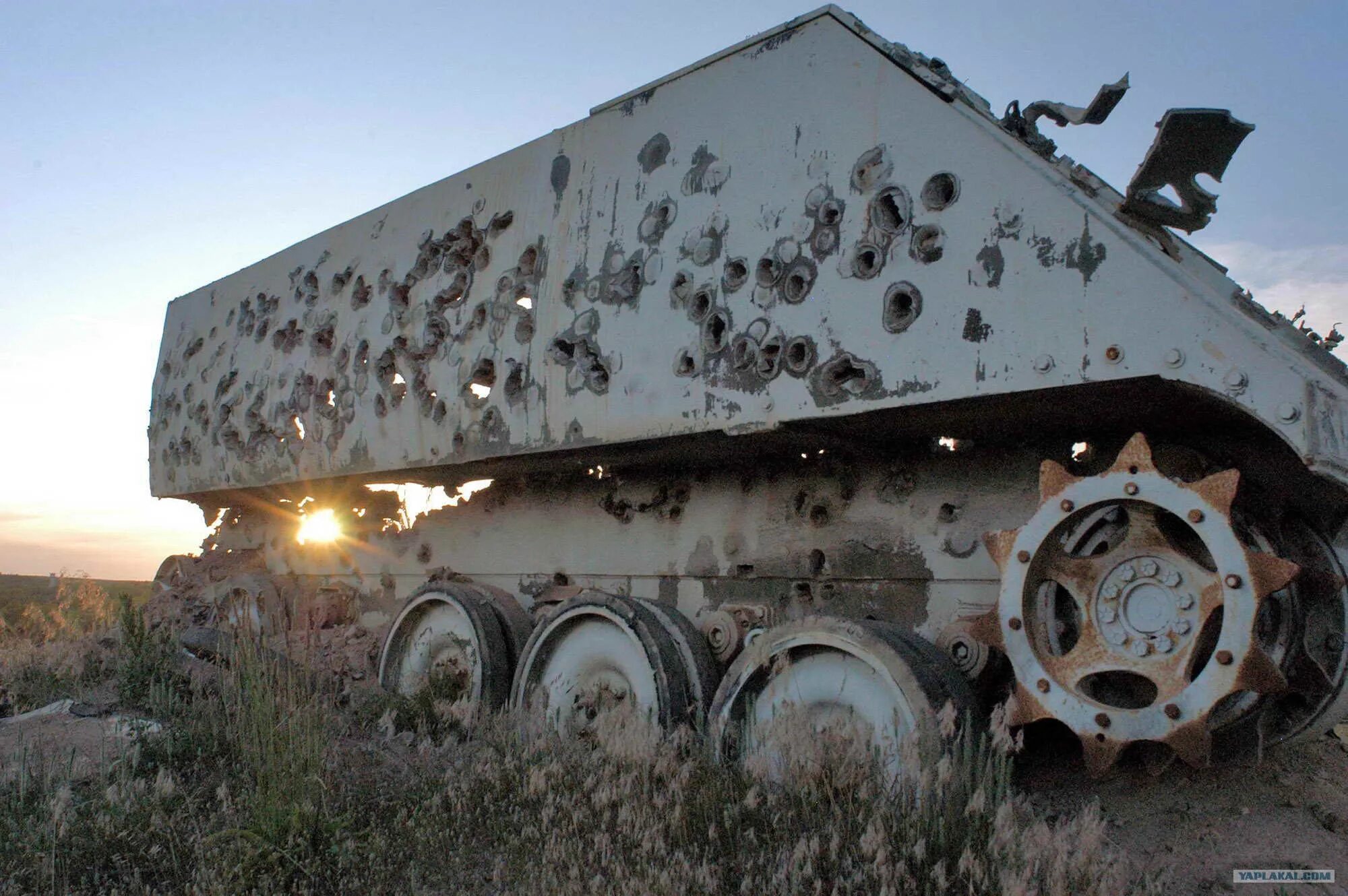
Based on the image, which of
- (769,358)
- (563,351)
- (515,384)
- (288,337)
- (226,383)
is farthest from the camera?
(226,383)

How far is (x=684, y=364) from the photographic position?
497 centimetres

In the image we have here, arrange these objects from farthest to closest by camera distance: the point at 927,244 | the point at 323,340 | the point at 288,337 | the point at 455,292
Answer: the point at 288,337
the point at 323,340
the point at 455,292
the point at 927,244

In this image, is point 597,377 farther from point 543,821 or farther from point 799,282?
point 543,821

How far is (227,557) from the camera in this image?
9750 millimetres

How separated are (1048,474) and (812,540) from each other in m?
1.49

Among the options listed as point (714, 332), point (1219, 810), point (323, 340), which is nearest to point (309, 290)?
point (323, 340)

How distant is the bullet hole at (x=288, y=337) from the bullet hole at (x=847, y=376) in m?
4.89

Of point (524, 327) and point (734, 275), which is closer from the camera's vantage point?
point (734, 275)

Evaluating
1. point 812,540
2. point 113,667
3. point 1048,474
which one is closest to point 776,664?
point 812,540

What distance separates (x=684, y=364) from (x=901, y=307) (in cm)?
114

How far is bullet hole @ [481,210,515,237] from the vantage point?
20.5 feet

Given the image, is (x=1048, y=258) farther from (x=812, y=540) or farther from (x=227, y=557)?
(x=227, y=557)

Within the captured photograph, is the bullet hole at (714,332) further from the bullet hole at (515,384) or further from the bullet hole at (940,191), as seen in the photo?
the bullet hole at (515,384)

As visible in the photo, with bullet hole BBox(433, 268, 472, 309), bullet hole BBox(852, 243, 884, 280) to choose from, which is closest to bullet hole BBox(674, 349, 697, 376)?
bullet hole BBox(852, 243, 884, 280)
